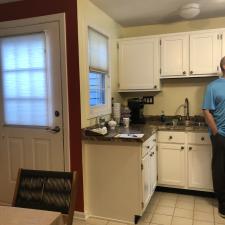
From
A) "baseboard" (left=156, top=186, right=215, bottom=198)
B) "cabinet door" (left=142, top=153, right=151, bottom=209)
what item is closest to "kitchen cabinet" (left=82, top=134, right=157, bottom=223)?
"cabinet door" (left=142, top=153, right=151, bottom=209)

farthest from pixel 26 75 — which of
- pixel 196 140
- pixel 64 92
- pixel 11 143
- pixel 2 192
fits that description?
pixel 196 140

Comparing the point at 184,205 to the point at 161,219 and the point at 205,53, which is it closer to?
A: the point at 161,219

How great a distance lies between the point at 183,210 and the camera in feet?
9.97

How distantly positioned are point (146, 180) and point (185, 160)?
0.77 m

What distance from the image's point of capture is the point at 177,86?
155 inches

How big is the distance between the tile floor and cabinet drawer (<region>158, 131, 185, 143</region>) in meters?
0.72

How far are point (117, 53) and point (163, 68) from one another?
0.71m

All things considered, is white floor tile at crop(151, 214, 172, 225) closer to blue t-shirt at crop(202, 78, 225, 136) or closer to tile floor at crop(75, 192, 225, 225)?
tile floor at crop(75, 192, 225, 225)

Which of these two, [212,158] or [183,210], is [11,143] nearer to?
[183,210]

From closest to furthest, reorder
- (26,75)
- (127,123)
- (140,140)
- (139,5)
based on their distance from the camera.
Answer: (140,140), (26,75), (139,5), (127,123)

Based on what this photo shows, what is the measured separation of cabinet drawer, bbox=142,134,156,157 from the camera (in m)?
2.81

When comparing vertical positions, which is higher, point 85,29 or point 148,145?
point 85,29

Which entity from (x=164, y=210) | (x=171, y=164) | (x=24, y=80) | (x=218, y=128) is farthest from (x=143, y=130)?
(x=24, y=80)

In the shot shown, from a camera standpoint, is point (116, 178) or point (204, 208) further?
point (204, 208)
